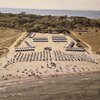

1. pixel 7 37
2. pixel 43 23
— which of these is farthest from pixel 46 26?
pixel 7 37

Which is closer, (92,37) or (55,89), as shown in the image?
(55,89)

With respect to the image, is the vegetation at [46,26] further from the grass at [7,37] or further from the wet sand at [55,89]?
the wet sand at [55,89]

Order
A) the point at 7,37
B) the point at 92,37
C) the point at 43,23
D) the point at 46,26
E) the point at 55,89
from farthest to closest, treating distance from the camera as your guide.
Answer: the point at 43,23
the point at 46,26
the point at 92,37
the point at 7,37
the point at 55,89

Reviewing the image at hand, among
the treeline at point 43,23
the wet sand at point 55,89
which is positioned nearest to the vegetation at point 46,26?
the treeline at point 43,23

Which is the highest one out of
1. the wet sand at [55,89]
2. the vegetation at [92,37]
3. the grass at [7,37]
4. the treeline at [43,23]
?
the treeline at [43,23]

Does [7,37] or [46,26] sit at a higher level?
[46,26]

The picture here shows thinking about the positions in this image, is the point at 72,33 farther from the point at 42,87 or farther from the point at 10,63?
the point at 42,87

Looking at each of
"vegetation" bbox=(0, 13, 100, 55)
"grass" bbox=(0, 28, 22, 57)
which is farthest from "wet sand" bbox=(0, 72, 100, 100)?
"vegetation" bbox=(0, 13, 100, 55)

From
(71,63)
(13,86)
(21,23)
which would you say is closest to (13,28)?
(21,23)

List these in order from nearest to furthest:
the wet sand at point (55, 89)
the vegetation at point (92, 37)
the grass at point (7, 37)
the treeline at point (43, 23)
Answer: the wet sand at point (55, 89) < the grass at point (7, 37) < the vegetation at point (92, 37) < the treeline at point (43, 23)

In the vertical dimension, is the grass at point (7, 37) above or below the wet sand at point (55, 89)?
above

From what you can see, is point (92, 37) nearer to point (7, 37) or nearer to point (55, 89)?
point (7, 37)
